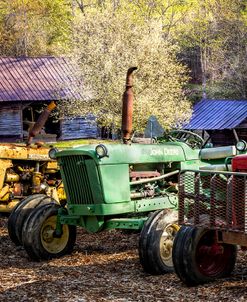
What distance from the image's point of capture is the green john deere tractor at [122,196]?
8805mm

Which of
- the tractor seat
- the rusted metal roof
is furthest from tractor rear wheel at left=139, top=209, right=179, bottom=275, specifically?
the rusted metal roof

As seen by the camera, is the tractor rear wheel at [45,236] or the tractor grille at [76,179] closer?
the tractor grille at [76,179]

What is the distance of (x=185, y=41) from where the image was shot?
47.8m

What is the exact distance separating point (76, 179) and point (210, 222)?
2590 mm

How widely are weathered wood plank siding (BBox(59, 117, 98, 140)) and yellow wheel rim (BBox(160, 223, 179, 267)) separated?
2735 cm

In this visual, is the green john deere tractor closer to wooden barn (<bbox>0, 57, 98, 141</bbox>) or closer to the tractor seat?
the tractor seat

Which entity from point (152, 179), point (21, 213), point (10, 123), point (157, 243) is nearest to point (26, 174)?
point (21, 213)

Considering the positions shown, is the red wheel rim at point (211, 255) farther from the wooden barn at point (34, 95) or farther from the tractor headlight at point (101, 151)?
the wooden barn at point (34, 95)

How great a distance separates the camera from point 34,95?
33.4 m

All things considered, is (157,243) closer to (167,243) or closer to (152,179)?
(167,243)

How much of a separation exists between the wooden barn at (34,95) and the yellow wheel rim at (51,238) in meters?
23.4

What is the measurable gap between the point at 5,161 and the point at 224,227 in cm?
654

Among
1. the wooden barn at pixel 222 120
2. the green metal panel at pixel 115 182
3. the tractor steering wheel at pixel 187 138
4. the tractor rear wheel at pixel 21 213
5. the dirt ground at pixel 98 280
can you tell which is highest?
the wooden barn at pixel 222 120

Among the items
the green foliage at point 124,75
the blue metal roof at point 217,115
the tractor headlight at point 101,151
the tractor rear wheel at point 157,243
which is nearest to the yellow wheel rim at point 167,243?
the tractor rear wheel at point 157,243
